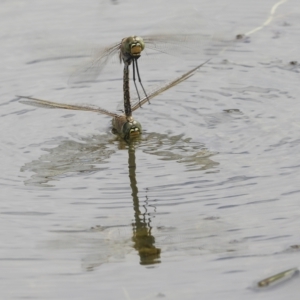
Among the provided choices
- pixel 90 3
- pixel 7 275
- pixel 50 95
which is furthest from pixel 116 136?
pixel 90 3

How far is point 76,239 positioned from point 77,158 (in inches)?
41.7

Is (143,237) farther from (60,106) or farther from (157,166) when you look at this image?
(60,106)

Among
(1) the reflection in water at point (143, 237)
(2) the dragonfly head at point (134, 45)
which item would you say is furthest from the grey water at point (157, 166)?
(2) the dragonfly head at point (134, 45)

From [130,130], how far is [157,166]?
1.64 ft

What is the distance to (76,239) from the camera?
388 centimetres

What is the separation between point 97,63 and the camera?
5.11 m

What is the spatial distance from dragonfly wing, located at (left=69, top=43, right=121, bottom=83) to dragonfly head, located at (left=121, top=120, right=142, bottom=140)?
36 centimetres

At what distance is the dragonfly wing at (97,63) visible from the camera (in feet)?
16.5

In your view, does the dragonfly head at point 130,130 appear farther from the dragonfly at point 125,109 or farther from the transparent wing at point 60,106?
the transparent wing at point 60,106

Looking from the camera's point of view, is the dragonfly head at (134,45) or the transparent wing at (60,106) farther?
the transparent wing at (60,106)

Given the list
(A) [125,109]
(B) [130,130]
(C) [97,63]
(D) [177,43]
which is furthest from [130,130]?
(D) [177,43]

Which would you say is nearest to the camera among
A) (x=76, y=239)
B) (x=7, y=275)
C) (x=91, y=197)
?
(x=7, y=275)

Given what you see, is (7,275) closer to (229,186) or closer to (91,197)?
(91,197)

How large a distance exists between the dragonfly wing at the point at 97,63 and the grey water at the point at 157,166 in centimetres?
6
